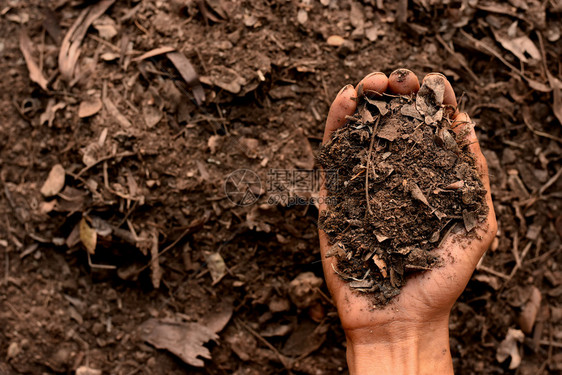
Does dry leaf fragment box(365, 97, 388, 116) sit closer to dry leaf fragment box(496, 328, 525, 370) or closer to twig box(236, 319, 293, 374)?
twig box(236, 319, 293, 374)

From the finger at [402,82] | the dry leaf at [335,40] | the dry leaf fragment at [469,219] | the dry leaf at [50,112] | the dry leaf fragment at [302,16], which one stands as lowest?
the dry leaf fragment at [469,219]

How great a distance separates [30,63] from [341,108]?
5.88 feet

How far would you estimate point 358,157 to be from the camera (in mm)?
2121

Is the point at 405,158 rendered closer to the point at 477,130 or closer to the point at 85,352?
the point at 477,130

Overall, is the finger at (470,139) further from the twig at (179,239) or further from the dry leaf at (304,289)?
the twig at (179,239)

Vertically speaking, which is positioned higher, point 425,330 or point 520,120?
point 520,120

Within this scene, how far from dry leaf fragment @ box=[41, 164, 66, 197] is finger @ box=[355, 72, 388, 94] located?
159 centimetres

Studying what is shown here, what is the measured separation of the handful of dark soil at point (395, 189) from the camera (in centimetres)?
203

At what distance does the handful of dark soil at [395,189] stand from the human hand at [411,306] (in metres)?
0.04

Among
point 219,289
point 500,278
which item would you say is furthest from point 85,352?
point 500,278

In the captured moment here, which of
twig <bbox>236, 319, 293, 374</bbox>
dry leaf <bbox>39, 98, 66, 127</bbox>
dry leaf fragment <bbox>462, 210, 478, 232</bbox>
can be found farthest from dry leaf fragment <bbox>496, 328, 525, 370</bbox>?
dry leaf <bbox>39, 98, 66, 127</bbox>

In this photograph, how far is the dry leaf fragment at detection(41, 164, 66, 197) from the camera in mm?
2594

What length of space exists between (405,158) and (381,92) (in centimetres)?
31

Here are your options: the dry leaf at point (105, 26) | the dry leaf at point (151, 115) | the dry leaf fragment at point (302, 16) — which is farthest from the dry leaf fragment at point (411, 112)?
the dry leaf at point (105, 26)
